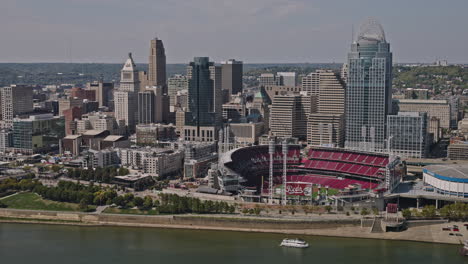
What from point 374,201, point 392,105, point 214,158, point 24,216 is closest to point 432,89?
point 392,105

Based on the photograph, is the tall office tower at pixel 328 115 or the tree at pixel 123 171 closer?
the tree at pixel 123 171

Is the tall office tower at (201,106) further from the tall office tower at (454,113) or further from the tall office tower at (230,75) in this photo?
the tall office tower at (230,75)

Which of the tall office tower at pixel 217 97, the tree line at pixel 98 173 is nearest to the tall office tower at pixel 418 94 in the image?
the tall office tower at pixel 217 97

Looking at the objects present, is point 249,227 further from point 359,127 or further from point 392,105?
point 392,105

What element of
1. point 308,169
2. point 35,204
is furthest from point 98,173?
point 308,169

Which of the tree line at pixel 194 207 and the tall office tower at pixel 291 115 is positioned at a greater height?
the tall office tower at pixel 291 115

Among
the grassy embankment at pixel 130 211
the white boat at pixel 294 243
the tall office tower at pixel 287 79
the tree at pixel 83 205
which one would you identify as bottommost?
the white boat at pixel 294 243

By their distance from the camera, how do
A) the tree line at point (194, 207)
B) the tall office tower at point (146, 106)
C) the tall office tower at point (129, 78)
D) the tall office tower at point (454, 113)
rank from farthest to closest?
the tall office tower at point (129, 78)
the tall office tower at point (454, 113)
the tall office tower at point (146, 106)
the tree line at point (194, 207)

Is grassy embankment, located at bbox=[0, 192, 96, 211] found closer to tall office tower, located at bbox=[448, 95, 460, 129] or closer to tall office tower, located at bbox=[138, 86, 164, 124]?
tall office tower, located at bbox=[138, 86, 164, 124]

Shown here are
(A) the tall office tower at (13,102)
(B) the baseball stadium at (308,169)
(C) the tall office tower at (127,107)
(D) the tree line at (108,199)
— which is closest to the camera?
(D) the tree line at (108,199)
